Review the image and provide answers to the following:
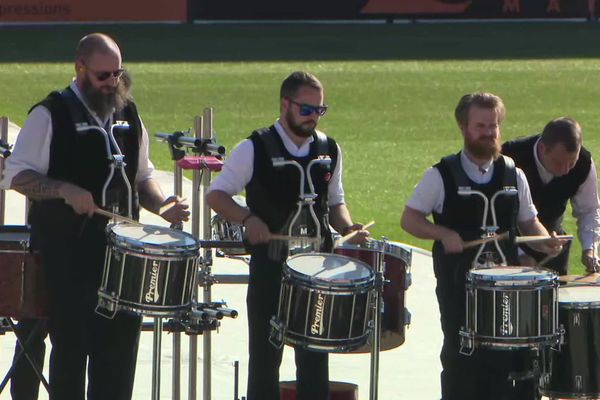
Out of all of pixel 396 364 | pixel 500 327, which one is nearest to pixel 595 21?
pixel 396 364

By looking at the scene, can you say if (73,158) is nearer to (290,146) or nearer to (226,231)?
(290,146)

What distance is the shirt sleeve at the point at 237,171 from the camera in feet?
23.7

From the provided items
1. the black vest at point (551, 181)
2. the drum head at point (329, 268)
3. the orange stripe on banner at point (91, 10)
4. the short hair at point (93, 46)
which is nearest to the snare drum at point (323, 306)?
the drum head at point (329, 268)

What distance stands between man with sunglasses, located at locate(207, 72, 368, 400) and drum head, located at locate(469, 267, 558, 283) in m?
0.62

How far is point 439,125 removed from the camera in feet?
66.9

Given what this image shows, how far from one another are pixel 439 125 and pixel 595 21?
15.1m

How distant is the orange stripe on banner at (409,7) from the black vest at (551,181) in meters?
26.3

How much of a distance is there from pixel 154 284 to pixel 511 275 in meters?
1.66

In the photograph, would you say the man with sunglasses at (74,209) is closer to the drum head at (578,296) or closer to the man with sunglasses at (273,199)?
the man with sunglasses at (273,199)

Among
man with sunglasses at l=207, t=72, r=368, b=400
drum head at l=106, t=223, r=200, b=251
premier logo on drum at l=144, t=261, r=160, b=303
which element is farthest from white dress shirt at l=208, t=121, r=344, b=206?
premier logo on drum at l=144, t=261, r=160, b=303

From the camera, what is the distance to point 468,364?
290 inches

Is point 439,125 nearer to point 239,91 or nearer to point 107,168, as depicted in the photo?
point 239,91

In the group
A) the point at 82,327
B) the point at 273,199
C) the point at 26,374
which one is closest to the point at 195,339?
the point at 26,374

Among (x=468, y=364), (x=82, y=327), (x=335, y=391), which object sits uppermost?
(x=82, y=327)
